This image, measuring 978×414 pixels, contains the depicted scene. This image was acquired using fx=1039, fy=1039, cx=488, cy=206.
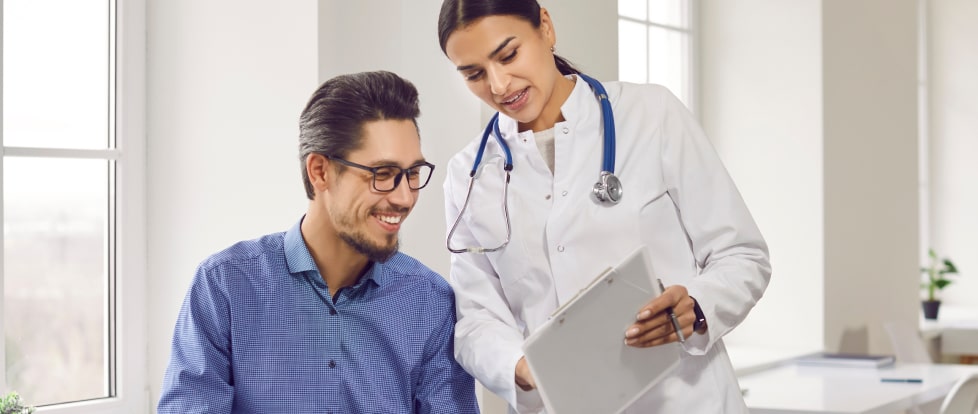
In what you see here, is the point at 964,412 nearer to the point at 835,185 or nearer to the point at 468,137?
the point at 835,185

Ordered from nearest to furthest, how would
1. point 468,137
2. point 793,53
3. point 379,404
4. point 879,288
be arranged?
point 379,404 < point 468,137 < point 793,53 < point 879,288

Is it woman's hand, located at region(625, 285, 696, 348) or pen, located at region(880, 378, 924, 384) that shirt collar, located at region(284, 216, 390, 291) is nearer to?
woman's hand, located at region(625, 285, 696, 348)

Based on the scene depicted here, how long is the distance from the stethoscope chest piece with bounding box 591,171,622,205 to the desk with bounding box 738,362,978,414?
143 cm

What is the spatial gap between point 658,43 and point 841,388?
62.5 inches

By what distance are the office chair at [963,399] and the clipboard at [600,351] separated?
1.94 m

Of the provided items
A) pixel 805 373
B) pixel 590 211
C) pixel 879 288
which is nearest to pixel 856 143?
pixel 879 288

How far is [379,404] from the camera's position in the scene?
1479 mm

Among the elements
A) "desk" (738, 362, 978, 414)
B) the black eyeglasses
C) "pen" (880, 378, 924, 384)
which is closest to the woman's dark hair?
the black eyeglasses

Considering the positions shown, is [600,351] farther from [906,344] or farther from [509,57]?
[906,344]

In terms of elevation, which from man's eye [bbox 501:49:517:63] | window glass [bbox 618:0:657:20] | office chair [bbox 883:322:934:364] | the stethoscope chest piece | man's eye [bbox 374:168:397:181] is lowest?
office chair [bbox 883:322:934:364]

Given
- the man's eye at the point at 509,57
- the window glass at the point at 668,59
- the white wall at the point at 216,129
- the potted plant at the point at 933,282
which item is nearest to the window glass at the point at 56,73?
the white wall at the point at 216,129

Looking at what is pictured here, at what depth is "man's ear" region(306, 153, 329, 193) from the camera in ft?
4.74

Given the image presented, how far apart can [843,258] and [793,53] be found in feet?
2.79

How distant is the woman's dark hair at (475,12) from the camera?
4.88 ft
